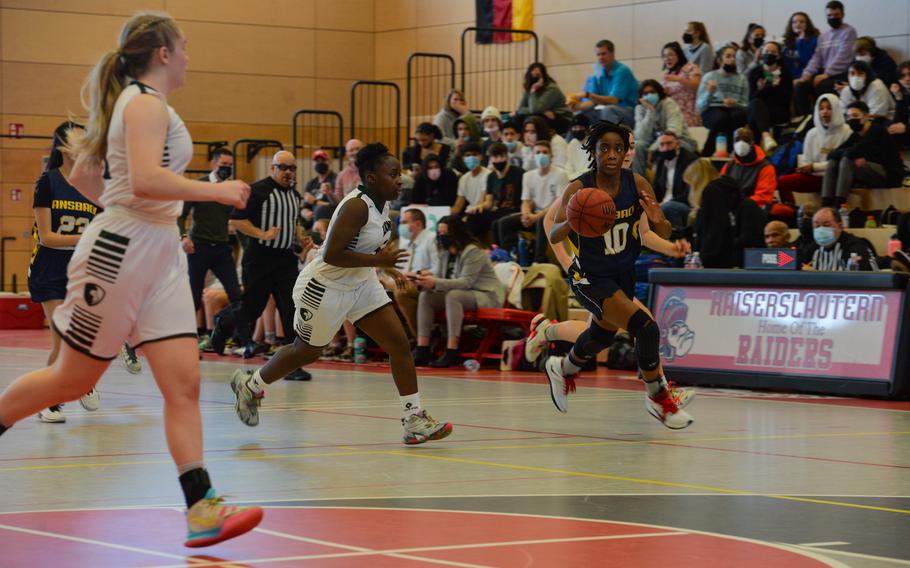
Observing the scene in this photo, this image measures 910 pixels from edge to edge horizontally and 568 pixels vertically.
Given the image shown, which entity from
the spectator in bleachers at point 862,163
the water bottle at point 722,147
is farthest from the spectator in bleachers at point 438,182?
the spectator in bleachers at point 862,163

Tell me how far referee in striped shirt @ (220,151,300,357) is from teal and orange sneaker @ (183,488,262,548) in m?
8.78

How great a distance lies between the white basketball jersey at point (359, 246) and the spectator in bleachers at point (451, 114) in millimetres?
12931

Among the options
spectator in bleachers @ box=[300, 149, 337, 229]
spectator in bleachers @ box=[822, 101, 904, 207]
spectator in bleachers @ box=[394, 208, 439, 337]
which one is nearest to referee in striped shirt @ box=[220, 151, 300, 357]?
spectator in bleachers @ box=[394, 208, 439, 337]

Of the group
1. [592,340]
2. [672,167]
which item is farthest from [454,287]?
[592,340]

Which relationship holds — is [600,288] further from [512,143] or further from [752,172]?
[512,143]

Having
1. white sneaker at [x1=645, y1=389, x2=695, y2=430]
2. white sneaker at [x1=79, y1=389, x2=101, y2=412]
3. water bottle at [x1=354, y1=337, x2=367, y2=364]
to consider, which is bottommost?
water bottle at [x1=354, y1=337, x2=367, y2=364]

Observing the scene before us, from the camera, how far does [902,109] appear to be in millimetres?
16625

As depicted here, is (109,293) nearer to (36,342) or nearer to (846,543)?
(846,543)

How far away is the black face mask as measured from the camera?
15.5m

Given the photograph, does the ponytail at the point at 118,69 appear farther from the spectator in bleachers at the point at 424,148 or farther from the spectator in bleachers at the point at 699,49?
the spectator in bleachers at the point at 699,49

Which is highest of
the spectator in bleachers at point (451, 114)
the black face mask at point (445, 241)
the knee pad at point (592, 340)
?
the spectator in bleachers at point (451, 114)

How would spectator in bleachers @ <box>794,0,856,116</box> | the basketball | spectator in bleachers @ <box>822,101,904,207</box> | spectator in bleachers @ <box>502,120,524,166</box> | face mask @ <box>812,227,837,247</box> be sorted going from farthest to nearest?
spectator in bleachers @ <box>502,120,524,166</box>, spectator in bleachers @ <box>794,0,856,116</box>, spectator in bleachers @ <box>822,101,904,207</box>, face mask @ <box>812,227,837,247</box>, the basketball

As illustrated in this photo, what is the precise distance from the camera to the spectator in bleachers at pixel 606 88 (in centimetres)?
1969

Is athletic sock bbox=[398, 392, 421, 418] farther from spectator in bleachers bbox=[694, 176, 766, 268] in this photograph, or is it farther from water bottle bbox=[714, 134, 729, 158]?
water bottle bbox=[714, 134, 729, 158]
